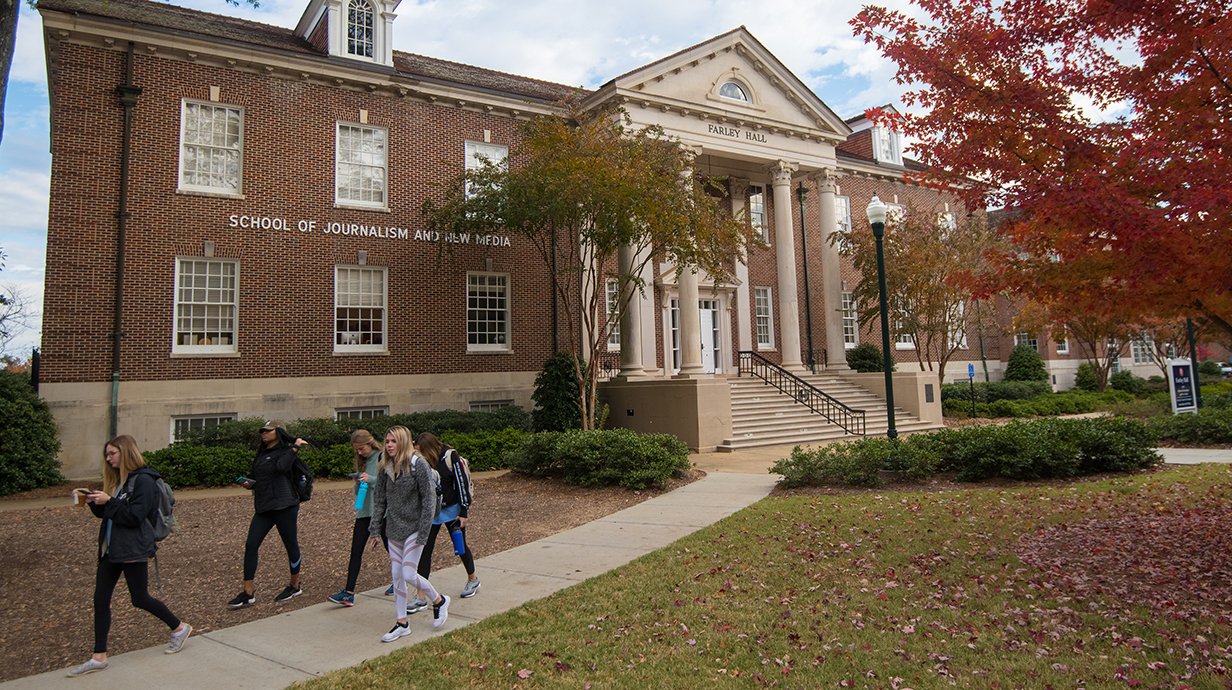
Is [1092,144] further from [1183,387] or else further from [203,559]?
[1183,387]

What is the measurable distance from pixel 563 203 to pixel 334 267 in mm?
6996

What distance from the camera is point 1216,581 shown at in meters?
5.95

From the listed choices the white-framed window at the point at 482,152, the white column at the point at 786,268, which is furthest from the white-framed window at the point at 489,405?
the white column at the point at 786,268

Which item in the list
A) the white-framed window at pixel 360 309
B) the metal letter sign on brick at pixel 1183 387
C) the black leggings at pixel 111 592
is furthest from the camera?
the white-framed window at pixel 360 309

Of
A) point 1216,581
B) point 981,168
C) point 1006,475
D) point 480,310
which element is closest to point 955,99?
point 981,168

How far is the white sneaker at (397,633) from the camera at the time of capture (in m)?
5.50

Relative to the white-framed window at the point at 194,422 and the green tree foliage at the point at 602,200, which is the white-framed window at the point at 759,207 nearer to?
the green tree foliage at the point at 602,200

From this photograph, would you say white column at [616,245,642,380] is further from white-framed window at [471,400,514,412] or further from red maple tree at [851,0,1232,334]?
red maple tree at [851,0,1232,334]

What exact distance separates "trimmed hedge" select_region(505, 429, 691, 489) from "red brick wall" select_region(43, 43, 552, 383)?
674 centimetres

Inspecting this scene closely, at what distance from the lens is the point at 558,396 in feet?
60.1

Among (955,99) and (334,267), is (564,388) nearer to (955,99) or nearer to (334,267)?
(334,267)

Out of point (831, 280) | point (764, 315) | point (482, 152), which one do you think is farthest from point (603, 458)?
point (764, 315)

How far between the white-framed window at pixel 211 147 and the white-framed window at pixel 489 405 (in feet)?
25.9

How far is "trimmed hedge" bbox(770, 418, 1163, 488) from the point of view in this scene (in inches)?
450
